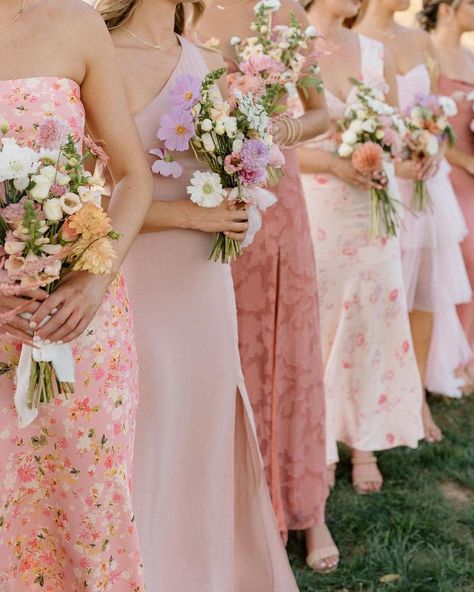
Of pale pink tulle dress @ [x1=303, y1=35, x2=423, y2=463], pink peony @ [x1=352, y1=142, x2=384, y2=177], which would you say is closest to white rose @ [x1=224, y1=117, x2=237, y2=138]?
pink peony @ [x1=352, y1=142, x2=384, y2=177]

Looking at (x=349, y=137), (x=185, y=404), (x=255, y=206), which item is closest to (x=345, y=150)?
(x=349, y=137)

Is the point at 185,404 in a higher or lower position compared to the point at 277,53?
lower

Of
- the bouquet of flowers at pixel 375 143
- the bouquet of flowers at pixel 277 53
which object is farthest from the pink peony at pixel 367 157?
the bouquet of flowers at pixel 277 53

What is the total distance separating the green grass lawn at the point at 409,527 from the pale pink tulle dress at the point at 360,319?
241 mm

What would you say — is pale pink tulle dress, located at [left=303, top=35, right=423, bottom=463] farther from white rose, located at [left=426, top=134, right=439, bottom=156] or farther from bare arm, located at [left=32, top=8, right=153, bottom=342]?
bare arm, located at [left=32, top=8, right=153, bottom=342]

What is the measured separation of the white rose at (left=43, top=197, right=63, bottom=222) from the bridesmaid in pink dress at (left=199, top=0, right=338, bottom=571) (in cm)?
188

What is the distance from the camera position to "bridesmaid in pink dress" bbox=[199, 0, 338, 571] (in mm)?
4168

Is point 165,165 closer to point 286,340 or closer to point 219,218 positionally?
point 219,218

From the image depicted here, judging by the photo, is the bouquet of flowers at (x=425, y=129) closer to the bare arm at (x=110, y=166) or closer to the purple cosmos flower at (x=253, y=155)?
the purple cosmos flower at (x=253, y=155)

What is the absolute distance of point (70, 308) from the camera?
8.27 ft

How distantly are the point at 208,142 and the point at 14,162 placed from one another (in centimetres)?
98

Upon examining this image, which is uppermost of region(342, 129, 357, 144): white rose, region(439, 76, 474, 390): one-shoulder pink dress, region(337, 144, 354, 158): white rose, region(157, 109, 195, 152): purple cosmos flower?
region(157, 109, 195, 152): purple cosmos flower

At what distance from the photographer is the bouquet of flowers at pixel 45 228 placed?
230 cm

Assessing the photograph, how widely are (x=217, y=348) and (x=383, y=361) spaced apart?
195 cm
